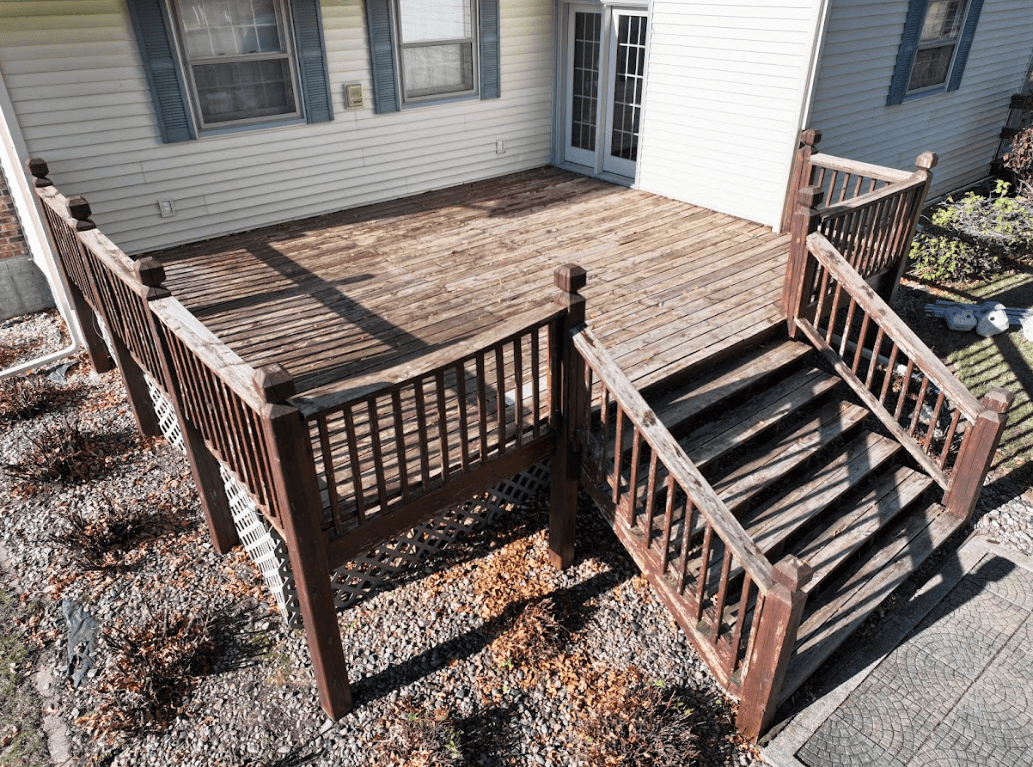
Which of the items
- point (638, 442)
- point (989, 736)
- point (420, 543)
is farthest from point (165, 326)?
point (989, 736)

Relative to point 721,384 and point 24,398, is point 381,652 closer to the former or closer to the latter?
point 721,384

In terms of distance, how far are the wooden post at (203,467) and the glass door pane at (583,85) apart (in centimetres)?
627

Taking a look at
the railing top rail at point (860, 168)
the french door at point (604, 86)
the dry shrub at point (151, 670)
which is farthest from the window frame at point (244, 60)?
the railing top rail at point (860, 168)

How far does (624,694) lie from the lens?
3.83 metres

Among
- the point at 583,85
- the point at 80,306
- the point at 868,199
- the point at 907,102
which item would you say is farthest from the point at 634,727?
the point at 907,102

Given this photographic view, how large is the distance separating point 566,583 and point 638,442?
1.20 metres

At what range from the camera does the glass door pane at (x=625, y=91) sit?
802 centimetres

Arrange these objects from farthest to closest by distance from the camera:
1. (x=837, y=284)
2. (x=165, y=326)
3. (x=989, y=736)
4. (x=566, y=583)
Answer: (x=837, y=284) → (x=566, y=583) → (x=165, y=326) → (x=989, y=736)

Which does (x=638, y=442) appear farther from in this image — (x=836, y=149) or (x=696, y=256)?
(x=836, y=149)

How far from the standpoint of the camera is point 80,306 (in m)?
6.26

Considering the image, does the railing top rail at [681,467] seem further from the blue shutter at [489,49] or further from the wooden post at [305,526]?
the blue shutter at [489,49]

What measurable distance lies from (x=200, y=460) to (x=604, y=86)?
20.9 ft

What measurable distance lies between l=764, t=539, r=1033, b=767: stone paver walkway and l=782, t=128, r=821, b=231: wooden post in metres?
3.36

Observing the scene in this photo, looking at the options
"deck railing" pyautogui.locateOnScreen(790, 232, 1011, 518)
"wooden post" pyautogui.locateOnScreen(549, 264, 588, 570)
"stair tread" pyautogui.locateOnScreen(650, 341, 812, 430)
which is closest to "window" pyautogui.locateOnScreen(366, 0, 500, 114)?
"deck railing" pyautogui.locateOnScreen(790, 232, 1011, 518)
